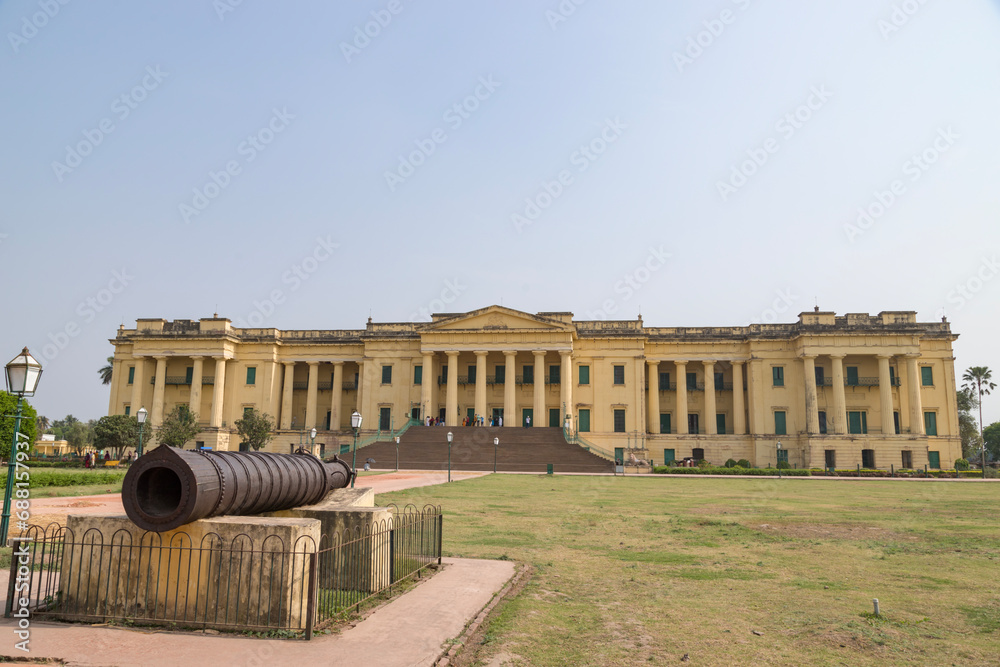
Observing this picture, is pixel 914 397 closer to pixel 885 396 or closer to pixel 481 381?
pixel 885 396

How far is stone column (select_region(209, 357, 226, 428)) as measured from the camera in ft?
178

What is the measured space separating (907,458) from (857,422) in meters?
4.22

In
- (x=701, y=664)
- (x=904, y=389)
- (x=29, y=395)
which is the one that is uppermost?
(x=904, y=389)

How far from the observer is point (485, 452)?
148 ft

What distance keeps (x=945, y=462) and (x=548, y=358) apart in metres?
29.4

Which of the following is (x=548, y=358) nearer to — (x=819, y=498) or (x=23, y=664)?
(x=819, y=498)

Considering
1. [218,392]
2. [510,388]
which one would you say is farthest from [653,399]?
[218,392]

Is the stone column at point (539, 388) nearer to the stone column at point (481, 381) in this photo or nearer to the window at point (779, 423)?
the stone column at point (481, 381)

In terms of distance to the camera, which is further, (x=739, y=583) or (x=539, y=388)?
(x=539, y=388)

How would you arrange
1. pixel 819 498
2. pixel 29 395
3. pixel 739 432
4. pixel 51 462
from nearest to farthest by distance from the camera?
pixel 29 395
pixel 819 498
pixel 51 462
pixel 739 432

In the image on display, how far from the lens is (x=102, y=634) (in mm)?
6551

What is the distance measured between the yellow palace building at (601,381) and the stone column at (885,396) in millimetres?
73

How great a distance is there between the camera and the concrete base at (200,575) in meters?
6.88

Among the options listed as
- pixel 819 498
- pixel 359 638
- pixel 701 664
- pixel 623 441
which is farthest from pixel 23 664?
pixel 623 441
